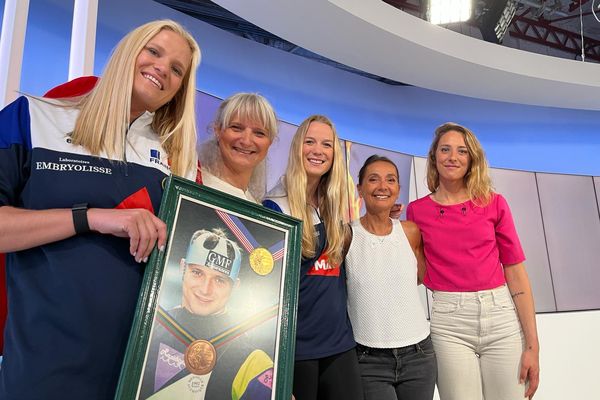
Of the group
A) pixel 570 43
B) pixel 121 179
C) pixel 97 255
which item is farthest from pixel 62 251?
pixel 570 43

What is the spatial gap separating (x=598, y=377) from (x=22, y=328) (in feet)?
15.7

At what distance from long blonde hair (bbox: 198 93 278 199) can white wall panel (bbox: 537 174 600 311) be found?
4.33 metres

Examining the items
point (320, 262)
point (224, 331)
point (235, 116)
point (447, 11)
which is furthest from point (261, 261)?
point (447, 11)

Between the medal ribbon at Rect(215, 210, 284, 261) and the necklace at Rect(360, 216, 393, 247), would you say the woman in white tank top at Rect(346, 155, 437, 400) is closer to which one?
the necklace at Rect(360, 216, 393, 247)

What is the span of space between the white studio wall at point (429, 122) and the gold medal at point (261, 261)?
2.19 metres

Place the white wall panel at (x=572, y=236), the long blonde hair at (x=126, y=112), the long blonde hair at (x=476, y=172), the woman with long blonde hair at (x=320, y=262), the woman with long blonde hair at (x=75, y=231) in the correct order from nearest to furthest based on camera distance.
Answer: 1. the woman with long blonde hair at (x=75, y=231)
2. the long blonde hair at (x=126, y=112)
3. the woman with long blonde hair at (x=320, y=262)
4. the long blonde hair at (x=476, y=172)
5. the white wall panel at (x=572, y=236)

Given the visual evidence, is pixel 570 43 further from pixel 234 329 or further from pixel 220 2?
pixel 234 329

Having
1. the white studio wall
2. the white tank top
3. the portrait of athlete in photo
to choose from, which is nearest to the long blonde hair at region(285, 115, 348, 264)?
the white tank top

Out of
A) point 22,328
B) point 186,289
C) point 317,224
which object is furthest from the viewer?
point 317,224

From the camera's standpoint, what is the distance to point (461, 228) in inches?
76.9

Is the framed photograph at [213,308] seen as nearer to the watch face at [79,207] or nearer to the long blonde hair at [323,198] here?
the watch face at [79,207]

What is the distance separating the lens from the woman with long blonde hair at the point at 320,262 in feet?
4.97

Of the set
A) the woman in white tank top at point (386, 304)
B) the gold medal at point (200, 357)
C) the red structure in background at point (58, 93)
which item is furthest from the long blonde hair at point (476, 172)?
the red structure in background at point (58, 93)

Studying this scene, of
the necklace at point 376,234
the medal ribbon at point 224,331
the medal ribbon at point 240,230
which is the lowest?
the medal ribbon at point 224,331
